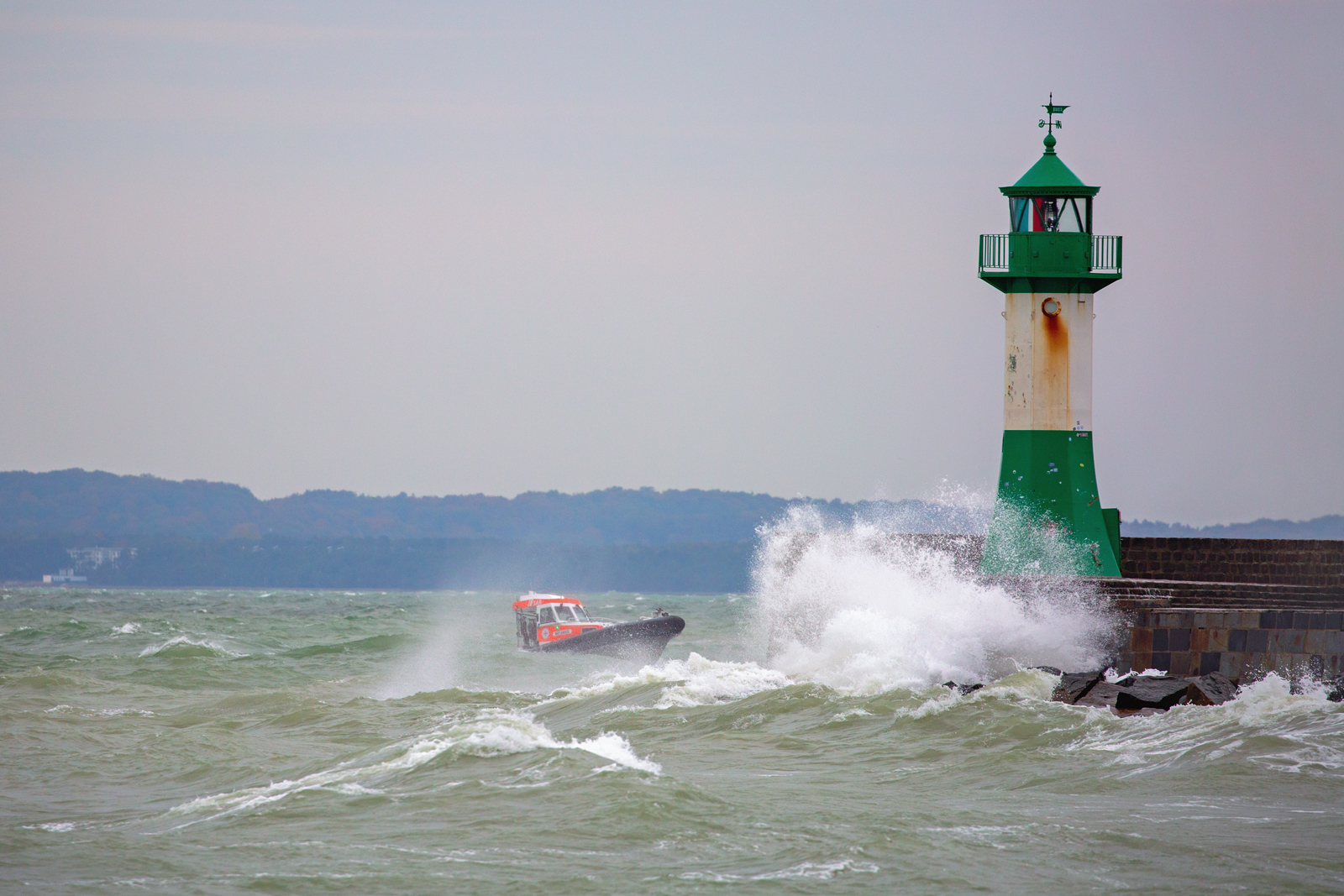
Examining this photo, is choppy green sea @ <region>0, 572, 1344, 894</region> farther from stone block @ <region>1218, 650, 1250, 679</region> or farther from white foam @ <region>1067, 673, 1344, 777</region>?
stone block @ <region>1218, 650, 1250, 679</region>

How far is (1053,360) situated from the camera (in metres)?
15.4

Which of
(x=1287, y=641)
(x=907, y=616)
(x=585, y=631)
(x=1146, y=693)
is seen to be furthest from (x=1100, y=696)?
(x=585, y=631)

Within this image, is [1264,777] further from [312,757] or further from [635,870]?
[312,757]

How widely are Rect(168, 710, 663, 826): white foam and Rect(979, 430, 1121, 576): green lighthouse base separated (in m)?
6.15

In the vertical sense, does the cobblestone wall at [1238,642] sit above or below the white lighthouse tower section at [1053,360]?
below

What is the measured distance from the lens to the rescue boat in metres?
24.4

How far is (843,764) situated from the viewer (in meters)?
10.2

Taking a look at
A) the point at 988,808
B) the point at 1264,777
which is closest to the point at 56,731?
the point at 988,808

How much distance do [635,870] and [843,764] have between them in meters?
3.42

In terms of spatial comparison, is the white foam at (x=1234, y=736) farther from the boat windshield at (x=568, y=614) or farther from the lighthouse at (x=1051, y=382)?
the boat windshield at (x=568, y=614)

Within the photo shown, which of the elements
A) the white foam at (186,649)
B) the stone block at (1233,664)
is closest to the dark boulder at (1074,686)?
the stone block at (1233,664)

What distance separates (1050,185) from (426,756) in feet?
31.7

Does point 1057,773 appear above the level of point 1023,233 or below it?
below

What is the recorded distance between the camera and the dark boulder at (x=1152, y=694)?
1154 centimetres
